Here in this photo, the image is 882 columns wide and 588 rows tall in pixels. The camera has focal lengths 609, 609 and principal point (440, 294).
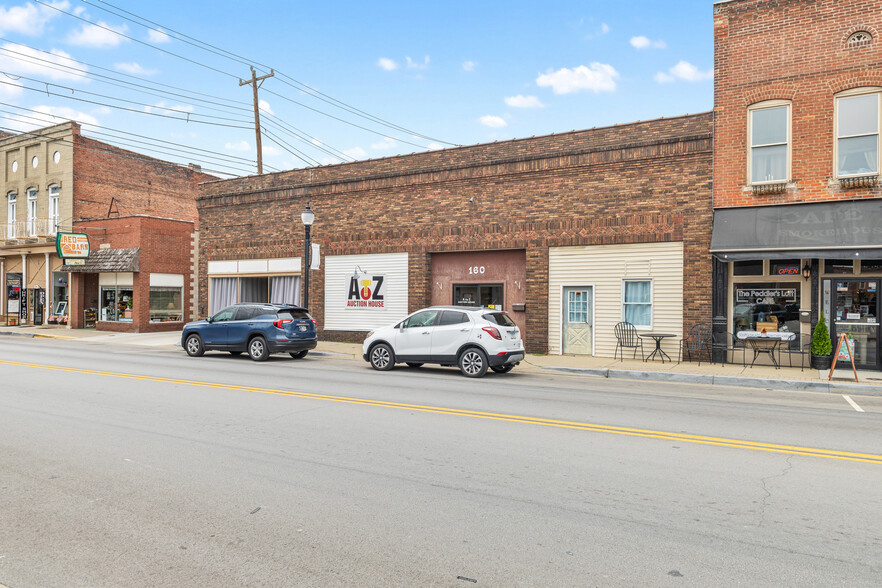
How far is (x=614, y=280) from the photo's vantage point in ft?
56.7

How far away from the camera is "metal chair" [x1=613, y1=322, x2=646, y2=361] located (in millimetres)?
16844

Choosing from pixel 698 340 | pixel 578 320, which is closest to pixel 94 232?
pixel 578 320

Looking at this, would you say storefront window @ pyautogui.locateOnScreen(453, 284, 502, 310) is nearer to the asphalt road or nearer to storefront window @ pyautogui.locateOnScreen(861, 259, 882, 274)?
the asphalt road

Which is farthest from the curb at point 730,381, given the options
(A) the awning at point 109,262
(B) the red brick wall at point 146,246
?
(A) the awning at point 109,262

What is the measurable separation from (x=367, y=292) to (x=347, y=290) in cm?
94

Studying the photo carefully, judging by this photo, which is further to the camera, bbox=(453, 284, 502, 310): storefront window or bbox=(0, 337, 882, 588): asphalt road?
bbox=(453, 284, 502, 310): storefront window

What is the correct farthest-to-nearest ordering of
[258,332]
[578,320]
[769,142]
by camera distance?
[578,320] < [258,332] < [769,142]

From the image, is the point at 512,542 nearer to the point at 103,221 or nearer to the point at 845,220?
the point at 845,220

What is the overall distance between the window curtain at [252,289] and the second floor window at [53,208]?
14934 millimetres

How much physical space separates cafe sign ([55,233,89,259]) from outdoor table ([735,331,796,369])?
28854 millimetres

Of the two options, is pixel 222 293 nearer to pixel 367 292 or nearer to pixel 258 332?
pixel 367 292

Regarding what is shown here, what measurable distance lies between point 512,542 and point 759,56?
51.8 feet

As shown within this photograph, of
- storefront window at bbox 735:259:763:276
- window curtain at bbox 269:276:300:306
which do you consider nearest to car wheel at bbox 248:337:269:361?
window curtain at bbox 269:276:300:306

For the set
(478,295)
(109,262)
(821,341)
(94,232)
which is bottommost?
(821,341)
